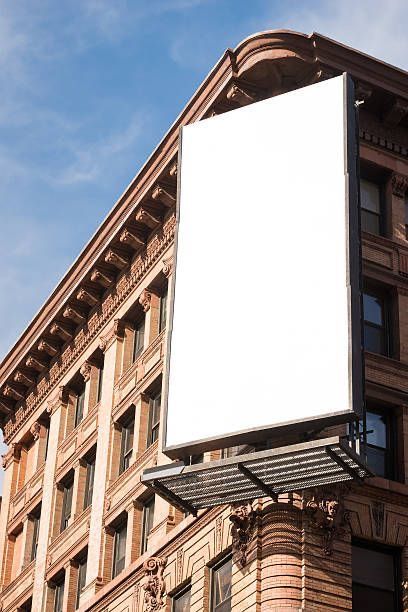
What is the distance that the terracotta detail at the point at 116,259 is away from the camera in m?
51.6

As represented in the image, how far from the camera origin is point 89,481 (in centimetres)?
5103

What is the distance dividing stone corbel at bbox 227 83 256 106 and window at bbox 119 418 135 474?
10765 millimetres

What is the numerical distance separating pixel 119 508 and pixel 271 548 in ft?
37.4

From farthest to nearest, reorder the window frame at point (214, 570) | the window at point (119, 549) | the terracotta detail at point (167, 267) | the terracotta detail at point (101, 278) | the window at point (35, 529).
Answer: the window at point (35, 529), the terracotta detail at point (101, 278), the terracotta detail at point (167, 267), the window at point (119, 549), the window frame at point (214, 570)

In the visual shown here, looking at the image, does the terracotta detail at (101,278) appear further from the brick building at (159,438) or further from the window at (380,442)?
the window at (380,442)

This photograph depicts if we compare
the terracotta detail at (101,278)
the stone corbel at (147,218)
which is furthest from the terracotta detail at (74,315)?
the stone corbel at (147,218)

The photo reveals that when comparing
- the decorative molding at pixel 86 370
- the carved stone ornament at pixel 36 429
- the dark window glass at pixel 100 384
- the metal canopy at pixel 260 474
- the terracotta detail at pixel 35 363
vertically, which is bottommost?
the metal canopy at pixel 260 474

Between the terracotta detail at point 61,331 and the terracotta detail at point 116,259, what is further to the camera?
the terracotta detail at point 61,331

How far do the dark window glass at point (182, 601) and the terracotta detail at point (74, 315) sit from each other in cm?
1546

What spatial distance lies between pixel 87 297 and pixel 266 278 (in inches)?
643

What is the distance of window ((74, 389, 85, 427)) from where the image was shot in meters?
53.8

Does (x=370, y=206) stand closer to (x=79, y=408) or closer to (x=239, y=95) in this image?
(x=239, y=95)

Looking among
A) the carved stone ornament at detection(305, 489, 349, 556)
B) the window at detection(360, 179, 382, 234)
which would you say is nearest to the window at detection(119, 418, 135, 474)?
the window at detection(360, 179, 382, 234)

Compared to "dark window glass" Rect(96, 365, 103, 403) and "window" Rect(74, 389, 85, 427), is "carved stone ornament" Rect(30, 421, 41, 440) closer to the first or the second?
"window" Rect(74, 389, 85, 427)
